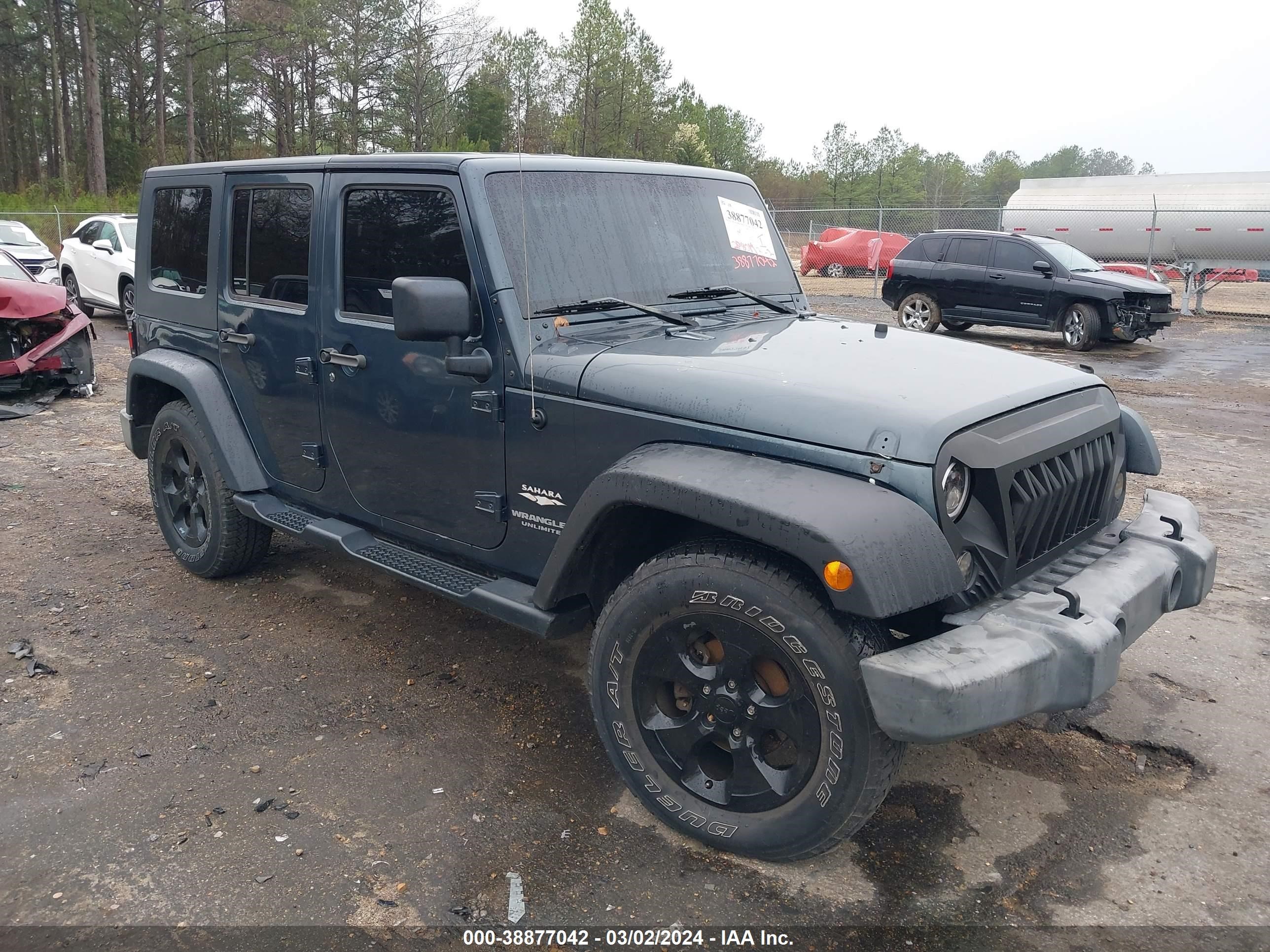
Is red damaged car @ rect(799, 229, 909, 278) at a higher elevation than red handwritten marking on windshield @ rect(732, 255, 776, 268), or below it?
higher

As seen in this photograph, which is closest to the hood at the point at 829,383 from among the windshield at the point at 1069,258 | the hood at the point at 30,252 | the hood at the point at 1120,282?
the hood at the point at 1120,282

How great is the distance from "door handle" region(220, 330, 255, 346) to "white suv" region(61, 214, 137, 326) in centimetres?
1061

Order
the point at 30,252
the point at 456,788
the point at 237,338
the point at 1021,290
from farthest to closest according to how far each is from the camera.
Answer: the point at 30,252 → the point at 1021,290 → the point at 237,338 → the point at 456,788

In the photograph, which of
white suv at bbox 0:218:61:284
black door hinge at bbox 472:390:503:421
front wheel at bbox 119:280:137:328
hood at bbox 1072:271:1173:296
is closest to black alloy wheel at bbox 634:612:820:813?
black door hinge at bbox 472:390:503:421

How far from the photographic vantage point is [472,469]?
11.4ft

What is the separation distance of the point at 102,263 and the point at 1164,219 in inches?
858

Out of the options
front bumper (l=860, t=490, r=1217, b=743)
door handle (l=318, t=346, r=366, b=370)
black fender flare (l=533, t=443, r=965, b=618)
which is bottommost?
front bumper (l=860, t=490, r=1217, b=743)

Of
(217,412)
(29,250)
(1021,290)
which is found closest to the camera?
(217,412)

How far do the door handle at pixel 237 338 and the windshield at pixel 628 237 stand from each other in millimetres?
1589

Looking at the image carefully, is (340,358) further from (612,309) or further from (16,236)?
(16,236)

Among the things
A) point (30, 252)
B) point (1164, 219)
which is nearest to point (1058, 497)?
point (30, 252)

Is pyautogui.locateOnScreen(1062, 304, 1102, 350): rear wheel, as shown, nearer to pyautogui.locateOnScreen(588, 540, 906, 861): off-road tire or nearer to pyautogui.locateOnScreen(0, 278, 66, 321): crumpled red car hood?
pyautogui.locateOnScreen(0, 278, 66, 321): crumpled red car hood

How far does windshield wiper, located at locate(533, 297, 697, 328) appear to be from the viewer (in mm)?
3365

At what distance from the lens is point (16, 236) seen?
16.9 metres
